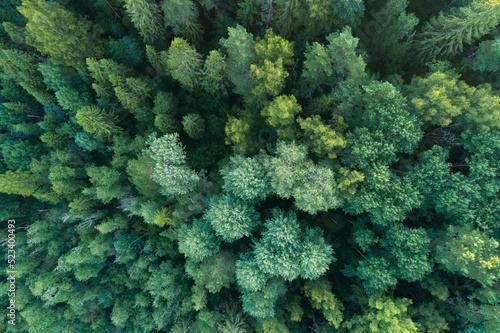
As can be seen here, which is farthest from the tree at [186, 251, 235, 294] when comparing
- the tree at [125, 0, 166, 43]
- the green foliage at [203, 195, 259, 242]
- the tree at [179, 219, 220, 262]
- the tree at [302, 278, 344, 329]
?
the tree at [125, 0, 166, 43]

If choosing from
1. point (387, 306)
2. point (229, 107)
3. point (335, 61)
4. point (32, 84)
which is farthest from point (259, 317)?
point (32, 84)

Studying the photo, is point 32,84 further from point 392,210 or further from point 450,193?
point 450,193

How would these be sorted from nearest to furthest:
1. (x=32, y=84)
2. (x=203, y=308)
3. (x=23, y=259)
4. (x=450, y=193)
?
(x=450, y=193) < (x=203, y=308) < (x=32, y=84) < (x=23, y=259)

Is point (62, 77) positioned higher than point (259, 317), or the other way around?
point (62, 77)

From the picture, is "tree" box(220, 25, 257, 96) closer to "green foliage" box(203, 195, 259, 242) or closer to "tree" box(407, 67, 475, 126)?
"green foliage" box(203, 195, 259, 242)

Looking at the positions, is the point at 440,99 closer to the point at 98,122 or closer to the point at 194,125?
the point at 194,125

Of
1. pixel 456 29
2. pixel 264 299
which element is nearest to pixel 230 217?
pixel 264 299
